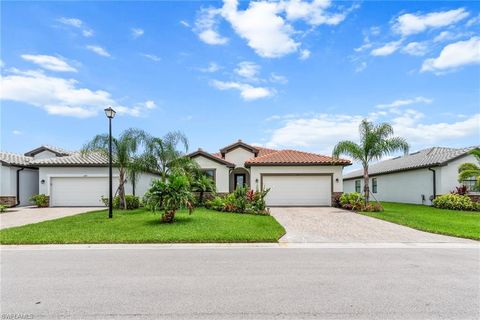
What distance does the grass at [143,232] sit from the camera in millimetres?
8594

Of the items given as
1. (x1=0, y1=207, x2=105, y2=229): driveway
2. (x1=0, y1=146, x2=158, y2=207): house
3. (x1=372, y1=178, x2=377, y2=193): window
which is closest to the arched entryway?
(x1=0, y1=146, x2=158, y2=207): house

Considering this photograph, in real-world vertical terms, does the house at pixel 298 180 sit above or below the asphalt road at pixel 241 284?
above

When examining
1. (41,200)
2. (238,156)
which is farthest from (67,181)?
(238,156)

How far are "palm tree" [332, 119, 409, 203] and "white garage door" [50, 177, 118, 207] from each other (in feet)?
53.2

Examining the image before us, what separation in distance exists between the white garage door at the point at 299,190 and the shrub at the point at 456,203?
6746 millimetres

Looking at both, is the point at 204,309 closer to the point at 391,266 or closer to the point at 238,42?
the point at 391,266

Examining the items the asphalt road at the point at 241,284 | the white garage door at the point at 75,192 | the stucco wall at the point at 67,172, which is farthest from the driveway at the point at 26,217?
the asphalt road at the point at 241,284

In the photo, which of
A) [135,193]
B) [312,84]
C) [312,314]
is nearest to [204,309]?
[312,314]

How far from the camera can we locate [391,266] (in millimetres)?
6066

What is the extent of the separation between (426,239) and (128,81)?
14021mm

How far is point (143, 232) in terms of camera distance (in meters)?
9.65

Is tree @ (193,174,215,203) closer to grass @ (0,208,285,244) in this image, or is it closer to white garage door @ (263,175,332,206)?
white garage door @ (263,175,332,206)

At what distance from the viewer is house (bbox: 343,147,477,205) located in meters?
19.5

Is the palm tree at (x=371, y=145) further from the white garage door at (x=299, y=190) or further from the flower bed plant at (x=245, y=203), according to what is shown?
the flower bed plant at (x=245, y=203)
